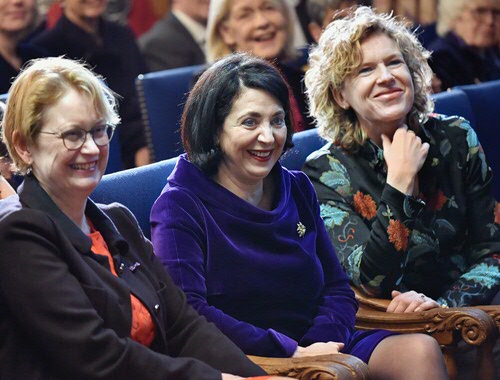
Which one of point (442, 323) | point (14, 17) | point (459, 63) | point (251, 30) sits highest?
point (14, 17)

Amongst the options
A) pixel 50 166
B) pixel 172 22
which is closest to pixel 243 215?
pixel 50 166

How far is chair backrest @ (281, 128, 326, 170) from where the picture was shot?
2.90m

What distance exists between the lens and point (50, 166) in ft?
6.39

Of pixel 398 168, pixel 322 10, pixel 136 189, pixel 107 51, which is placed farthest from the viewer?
pixel 107 51

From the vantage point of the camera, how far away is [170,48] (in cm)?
503

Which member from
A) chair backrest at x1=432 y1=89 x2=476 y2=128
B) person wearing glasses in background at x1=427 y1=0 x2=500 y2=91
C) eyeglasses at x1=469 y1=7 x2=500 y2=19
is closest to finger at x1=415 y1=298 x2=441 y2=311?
chair backrest at x1=432 y1=89 x2=476 y2=128

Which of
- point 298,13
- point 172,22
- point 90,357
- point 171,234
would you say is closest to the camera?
point 90,357

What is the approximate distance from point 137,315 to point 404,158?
3.22 ft

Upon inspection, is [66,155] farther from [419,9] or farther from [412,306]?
[419,9]

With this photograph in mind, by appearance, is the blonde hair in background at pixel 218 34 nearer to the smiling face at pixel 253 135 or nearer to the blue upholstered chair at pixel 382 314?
the blue upholstered chair at pixel 382 314

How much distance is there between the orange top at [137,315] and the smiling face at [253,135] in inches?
17.2

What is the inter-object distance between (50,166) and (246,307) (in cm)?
62

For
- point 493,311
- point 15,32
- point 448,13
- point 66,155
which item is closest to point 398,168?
point 493,311

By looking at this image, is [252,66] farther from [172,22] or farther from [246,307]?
[172,22]
